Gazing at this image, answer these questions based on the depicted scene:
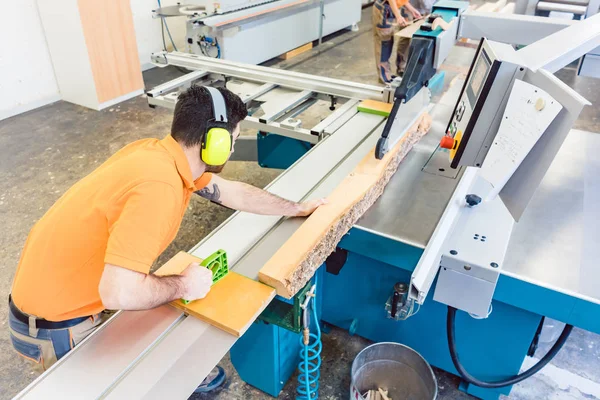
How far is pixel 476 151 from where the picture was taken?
120 centimetres

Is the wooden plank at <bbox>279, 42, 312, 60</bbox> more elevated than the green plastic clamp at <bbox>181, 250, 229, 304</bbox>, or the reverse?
the green plastic clamp at <bbox>181, 250, 229, 304</bbox>

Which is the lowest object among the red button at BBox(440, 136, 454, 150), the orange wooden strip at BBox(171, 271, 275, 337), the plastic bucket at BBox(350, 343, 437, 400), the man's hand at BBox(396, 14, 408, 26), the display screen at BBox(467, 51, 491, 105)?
the plastic bucket at BBox(350, 343, 437, 400)

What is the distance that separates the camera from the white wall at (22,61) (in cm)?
387

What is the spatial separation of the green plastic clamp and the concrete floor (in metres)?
0.91

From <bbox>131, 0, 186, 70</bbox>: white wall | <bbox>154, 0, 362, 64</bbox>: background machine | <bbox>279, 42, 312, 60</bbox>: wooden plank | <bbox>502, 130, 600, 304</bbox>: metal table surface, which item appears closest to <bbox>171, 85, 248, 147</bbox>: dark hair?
<bbox>502, 130, 600, 304</bbox>: metal table surface

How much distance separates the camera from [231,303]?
1067mm

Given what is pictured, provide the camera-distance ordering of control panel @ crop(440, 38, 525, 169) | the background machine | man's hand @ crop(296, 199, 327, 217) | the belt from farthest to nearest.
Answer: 1. the background machine
2. man's hand @ crop(296, 199, 327, 217)
3. the belt
4. control panel @ crop(440, 38, 525, 169)

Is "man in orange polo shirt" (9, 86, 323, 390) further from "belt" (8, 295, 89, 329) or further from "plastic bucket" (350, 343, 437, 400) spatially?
"plastic bucket" (350, 343, 437, 400)

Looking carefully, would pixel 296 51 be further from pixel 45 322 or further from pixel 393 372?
pixel 45 322

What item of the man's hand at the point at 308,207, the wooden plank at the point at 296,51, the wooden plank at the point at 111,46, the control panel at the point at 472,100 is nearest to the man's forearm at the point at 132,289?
the man's hand at the point at 308,207

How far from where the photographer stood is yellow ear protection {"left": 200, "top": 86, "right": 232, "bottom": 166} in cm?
111

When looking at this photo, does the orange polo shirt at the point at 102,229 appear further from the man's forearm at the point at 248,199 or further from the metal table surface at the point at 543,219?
the metal table surface at the point at 543,219

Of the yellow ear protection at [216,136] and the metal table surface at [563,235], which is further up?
the yellow ear protection at [216,136]

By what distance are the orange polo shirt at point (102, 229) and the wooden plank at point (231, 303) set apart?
0.49 feet
